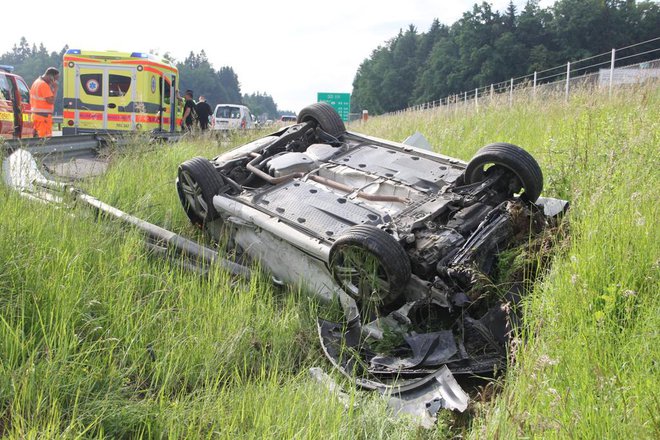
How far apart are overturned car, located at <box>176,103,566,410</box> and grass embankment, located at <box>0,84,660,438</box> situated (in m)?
0.29

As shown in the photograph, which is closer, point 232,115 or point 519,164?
point 519,164

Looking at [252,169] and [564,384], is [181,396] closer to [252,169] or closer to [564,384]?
[564,384]

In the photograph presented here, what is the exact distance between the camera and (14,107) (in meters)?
11.6

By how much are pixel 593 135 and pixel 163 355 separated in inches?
203

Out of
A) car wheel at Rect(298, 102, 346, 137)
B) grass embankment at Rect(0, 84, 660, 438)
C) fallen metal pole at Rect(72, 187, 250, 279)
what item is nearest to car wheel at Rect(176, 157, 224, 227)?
fallen metal pole at Rect(72, 187, 250, 279)

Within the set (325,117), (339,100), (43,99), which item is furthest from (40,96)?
(339,100)

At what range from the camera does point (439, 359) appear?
133 inches

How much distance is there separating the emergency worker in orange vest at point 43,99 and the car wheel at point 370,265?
9656 millimetres

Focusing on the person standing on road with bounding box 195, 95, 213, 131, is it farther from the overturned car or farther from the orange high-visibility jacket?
the overturned car

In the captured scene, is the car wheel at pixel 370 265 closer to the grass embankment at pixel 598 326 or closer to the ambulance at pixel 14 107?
the grass embankment at pixel 598 326

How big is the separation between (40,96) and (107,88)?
9.74 ft

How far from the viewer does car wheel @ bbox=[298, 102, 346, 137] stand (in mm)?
6105

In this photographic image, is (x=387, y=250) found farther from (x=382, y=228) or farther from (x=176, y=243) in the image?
(x=176, y=243)

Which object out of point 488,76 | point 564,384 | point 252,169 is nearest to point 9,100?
point 252,169
